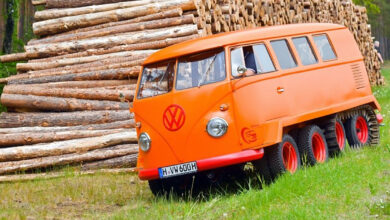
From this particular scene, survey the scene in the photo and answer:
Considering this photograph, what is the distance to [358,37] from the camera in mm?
28750

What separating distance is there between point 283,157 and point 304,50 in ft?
5.99

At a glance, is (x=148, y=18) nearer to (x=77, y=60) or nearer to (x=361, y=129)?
(x=77, y=60)

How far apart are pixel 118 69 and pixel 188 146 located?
220 inches

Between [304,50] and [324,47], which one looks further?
[324,47]

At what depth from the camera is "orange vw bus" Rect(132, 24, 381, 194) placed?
791cm

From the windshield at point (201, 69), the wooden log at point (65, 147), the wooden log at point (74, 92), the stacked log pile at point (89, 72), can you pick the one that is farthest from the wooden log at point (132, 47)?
the windshield at point (201, 69)

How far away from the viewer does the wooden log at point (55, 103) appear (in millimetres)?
12703

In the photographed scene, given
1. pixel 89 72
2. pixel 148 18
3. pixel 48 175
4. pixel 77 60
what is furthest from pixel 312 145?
pixel 77 60

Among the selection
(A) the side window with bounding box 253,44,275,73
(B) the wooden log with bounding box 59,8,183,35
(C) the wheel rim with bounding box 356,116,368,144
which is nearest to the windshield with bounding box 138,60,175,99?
(A) the side window with bounding box 253,44,275,73

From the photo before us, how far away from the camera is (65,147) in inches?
456

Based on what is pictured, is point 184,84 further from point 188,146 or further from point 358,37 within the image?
point 358,37

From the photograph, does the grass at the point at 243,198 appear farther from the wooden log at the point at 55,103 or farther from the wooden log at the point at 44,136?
the wooden log at the point at 55,103

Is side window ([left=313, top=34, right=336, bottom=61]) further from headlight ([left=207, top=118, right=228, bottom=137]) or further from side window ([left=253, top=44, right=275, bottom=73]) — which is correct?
headlight ([left=207, top=118, right=228, bottom=137])

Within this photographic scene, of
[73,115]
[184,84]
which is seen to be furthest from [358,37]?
[184,84]
